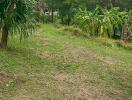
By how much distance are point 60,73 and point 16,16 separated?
2639 millimetres

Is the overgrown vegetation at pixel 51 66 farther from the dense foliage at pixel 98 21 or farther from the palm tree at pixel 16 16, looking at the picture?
the dense foliage at pixel 98 21

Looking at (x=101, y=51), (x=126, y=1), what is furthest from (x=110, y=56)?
(x=126, y=1)

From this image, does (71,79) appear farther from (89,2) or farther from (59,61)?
(89,2)

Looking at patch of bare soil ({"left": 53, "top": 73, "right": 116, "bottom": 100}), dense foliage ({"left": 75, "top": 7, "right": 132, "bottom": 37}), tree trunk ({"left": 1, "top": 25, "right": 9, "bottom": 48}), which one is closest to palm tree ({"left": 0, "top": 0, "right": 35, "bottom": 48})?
tree trunk ({"left": 1, "top": 25, "right": 9, "bottom": 48})

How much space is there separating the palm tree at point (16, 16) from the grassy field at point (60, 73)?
2.96ft

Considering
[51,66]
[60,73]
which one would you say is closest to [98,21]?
[51,66]

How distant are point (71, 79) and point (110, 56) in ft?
19.7

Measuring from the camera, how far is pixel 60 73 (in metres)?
12.8

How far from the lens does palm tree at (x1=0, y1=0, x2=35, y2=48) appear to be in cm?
1354

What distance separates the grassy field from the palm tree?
90cm

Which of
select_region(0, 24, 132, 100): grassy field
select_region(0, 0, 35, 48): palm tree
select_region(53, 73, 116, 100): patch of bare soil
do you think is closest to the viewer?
select_region(0, 24, 132, 100): grassy field

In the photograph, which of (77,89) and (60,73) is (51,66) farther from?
(77,89)

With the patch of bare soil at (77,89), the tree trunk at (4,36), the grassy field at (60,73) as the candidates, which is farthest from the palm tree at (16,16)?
the patch of bare soil at (77,89)

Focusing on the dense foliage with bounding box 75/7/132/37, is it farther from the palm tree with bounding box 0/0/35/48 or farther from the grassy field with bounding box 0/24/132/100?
the palm tree with bounding box 0/0/35/48
